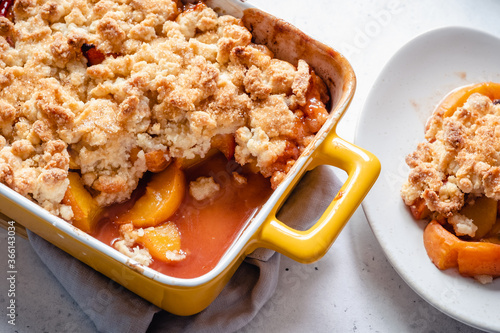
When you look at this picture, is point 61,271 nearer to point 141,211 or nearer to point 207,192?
point 141,211

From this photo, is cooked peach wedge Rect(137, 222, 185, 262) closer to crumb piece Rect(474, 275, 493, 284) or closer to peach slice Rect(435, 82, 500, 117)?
crumb piece Rect(474, 275, 493, 284)

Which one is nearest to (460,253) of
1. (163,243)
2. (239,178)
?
(239,178)

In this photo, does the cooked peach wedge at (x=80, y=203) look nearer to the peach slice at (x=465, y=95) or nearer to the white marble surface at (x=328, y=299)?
the white marble surface at (x=328, y=299)

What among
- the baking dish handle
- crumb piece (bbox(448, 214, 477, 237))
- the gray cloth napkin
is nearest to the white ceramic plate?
crumb piece (bbox(448, 214, 477, 237))

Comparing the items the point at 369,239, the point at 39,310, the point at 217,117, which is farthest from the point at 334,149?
the point at 39,310

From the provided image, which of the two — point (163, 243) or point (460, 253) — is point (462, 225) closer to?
point (460, 253)
